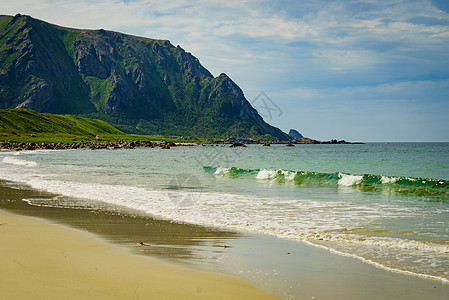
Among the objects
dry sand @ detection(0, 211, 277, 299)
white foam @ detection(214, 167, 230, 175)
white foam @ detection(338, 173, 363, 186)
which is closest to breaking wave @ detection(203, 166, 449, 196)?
white foam @ detection(338, 173, 363, 186)

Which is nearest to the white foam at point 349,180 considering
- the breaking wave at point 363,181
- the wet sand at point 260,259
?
the breaking wave at point 363,181

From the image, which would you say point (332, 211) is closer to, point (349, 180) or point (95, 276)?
point (95, 276)

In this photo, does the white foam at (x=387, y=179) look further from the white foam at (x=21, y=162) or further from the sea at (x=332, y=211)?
the white foam at (x=21, y=162)

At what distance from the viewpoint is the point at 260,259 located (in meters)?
8.66

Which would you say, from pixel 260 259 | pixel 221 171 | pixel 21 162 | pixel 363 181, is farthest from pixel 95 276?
pixel 21 162

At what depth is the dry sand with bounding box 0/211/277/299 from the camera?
20.5 feet

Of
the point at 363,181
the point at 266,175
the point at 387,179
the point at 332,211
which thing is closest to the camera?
the point at 332,211

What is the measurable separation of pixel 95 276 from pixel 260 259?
3519 mm

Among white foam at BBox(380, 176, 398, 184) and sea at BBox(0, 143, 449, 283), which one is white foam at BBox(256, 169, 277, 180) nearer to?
sea at BBox(0, 143, 449, 283)

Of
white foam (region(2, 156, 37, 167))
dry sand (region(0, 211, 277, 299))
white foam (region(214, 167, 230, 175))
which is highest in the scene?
white foam (region(214, 167, 230, 175))

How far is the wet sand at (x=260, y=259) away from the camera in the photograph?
6.68 metres

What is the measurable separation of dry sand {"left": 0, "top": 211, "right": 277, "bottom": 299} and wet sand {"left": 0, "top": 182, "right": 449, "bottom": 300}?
550 mm

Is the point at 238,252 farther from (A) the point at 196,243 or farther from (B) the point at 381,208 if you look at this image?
(B) the point at 381,208

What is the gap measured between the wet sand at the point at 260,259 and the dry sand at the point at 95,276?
550 mm
